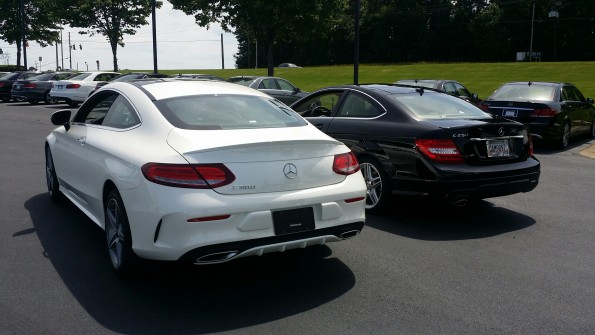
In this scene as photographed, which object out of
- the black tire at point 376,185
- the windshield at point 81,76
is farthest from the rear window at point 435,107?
the windshield at point 81,76

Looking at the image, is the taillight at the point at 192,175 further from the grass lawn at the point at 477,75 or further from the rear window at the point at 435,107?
the grass lawn at the point at 477,75

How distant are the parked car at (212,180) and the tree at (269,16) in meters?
24.9

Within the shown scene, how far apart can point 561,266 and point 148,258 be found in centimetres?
339

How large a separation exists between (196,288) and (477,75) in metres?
39.4

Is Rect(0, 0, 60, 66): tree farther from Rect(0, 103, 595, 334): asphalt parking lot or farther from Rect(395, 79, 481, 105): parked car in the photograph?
Rect(0, 103, 595, 334): asphalt parking lot

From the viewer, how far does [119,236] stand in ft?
14.3

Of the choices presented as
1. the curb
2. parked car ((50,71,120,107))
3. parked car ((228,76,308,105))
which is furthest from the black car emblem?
parked car ((50,71,120,107))

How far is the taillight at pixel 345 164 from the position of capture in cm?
439

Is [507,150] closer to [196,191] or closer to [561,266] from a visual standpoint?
[561,266]

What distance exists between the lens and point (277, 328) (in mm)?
3594

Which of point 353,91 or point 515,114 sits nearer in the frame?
point 353,91

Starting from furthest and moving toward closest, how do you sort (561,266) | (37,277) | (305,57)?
(305,57) < (561,266) < (37,277)

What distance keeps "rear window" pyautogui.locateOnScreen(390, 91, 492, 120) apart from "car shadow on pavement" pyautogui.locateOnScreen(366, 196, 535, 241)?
1.00 metres

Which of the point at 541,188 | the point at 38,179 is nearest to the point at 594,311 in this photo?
the point at 541,188
